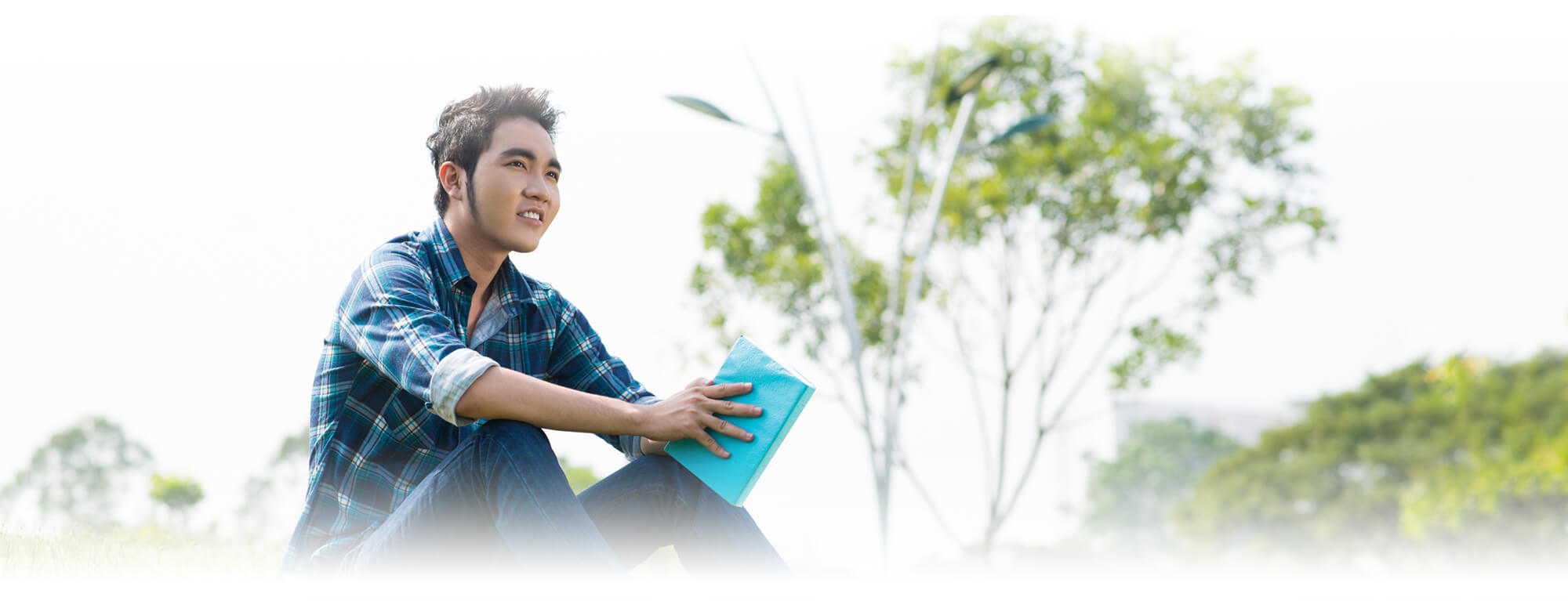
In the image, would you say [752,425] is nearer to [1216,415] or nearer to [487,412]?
[487,412]

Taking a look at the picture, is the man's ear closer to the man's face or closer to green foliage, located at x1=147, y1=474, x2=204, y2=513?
the man's face

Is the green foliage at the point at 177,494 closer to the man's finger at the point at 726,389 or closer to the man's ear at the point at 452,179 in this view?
the man's ear at the point at 452,179

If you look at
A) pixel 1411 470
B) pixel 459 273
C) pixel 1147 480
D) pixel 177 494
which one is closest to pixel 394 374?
pixel 459 273

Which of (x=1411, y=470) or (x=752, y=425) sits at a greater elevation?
(x=1411, y=470)

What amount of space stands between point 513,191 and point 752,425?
57 centimetres

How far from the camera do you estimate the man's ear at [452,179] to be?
5.84 feet

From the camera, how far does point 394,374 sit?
1.43m

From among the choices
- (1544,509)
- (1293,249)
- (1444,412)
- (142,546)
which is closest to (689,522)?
(142,546)

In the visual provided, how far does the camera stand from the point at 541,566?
4.58 feet

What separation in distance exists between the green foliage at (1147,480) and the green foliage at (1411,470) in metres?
8.28

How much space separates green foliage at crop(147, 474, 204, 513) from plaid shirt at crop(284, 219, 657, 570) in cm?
461

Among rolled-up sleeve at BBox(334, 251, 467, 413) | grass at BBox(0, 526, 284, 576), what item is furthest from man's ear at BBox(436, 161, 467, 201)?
grass at BBox(0, 526, 284, 576)

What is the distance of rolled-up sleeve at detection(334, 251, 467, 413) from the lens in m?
1.39

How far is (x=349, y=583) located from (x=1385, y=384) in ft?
65.3
